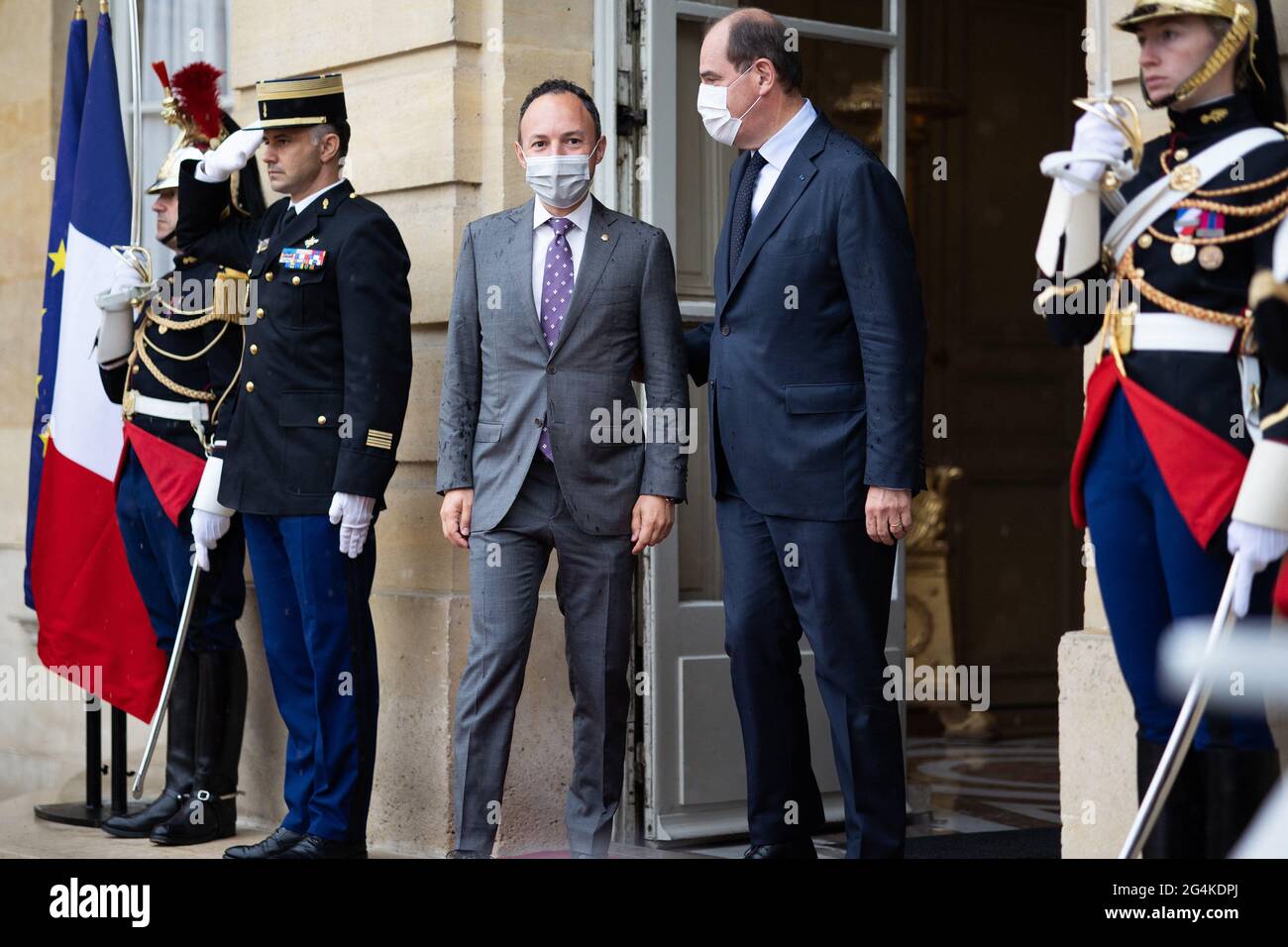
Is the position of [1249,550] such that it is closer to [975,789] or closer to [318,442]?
[318,442]

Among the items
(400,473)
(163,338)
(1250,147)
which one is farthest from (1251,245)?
(163,338)

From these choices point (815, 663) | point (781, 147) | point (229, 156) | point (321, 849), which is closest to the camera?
point (815, 663)

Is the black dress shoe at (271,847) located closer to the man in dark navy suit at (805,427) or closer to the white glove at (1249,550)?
the man in dark navy suit at (805,427)

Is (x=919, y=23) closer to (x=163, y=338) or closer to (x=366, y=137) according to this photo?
(x=366, y=137)

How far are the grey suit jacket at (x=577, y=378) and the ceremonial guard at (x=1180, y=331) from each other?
4.58 feet

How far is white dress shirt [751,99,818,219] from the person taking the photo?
15.9 ft

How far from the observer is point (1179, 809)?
3.79 metres

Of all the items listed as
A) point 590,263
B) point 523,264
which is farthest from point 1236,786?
point 523,264

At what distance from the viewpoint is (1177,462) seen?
12.2 feet

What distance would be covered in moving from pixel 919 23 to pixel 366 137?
3.80 metres

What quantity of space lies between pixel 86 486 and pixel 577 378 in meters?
2.25

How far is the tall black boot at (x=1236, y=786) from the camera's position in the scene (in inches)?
145

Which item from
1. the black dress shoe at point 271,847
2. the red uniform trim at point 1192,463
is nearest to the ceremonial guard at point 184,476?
the black dress shoe at point 271,847
